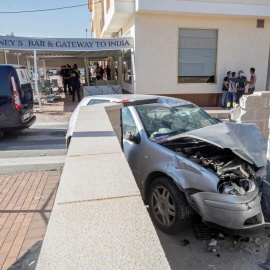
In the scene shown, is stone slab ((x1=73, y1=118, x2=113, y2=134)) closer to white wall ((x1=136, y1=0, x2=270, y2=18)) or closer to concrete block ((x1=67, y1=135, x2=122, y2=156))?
concrete block ((x1=67, y1=135, x2=122, y2=156))

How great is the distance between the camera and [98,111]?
14.7ft

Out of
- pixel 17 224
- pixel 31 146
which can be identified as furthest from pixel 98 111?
pixel 31 146

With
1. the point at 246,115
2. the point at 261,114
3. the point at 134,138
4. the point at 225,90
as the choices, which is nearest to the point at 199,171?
the point at 134,138

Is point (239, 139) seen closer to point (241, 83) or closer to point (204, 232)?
point (204, 232)

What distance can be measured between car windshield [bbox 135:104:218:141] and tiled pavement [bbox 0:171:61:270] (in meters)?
1.88

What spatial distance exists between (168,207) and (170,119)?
160 centimetres

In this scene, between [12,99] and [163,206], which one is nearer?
[163,206]

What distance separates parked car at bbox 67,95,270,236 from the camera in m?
2.83

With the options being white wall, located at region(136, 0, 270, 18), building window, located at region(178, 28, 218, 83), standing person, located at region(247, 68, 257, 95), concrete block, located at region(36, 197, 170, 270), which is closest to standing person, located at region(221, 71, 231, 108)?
building window, located at region(178, 28, 218, 83)

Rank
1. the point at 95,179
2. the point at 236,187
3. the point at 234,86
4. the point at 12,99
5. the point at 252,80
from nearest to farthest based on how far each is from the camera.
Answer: the point at 95,179 < the point at 236,187 < the point at 12,99 < the point at 234,86 < the point at 252,80

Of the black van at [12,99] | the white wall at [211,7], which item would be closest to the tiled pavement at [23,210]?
the black van at [12,99]

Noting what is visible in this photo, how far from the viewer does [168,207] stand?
11.1ft

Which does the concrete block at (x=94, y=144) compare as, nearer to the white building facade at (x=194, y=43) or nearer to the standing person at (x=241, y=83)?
the white building facade at (x=194, y=43)

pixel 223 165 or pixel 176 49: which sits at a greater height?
pixel 176 49
